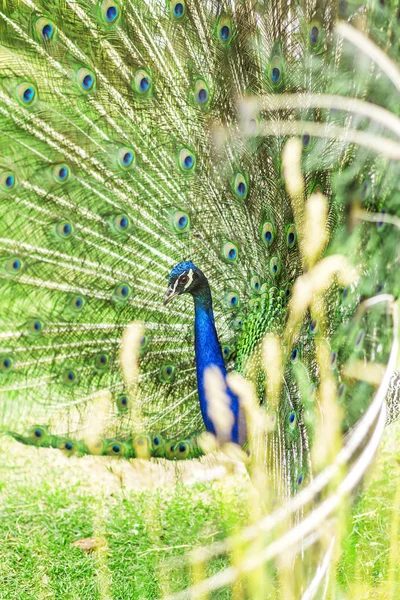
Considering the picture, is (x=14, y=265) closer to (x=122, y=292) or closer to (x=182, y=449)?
(x=122, y=292)

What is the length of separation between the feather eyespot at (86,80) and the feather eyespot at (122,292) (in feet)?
2.08

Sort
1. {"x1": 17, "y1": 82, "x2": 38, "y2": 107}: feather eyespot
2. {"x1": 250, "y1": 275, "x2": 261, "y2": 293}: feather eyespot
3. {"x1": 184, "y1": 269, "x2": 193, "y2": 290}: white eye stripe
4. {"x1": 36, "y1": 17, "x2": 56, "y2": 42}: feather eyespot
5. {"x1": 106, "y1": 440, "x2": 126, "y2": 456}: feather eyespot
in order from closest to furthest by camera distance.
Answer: {"x1": 36, "y1": 17, "x2": 56, "y2": 42}: feather eyespot
{"x1": 17, "y1": 82, "x2": 38, "y2": 107}: feather eyespot
{"x1": 184, "y1": 269, "x2": 193, "y2": 290}: white eye stripe
{"x1": 250, "y1": 275, "x2": 261, "y2": 293}: feather eyespot
{"x1": 106, "y1": 440, "x2": 126, "y2": 456}: feather eyespot

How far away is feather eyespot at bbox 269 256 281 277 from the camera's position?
2.20 m

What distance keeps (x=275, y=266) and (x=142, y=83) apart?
2.26 ft

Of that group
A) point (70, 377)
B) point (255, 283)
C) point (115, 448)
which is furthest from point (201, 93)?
point (115, 448)

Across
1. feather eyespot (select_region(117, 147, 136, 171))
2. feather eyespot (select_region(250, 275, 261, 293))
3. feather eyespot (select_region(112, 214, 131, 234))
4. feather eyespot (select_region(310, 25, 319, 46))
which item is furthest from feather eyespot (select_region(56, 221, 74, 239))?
feather eyespot (select_region(310, 25, 319, 46))

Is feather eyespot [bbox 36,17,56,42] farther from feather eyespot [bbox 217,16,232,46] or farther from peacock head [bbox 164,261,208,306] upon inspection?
peacock head [bbox 164,261,208,306]

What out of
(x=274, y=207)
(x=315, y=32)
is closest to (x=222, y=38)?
(x=315, y=32)

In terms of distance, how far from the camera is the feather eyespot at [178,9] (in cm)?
206

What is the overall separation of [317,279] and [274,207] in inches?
49.5

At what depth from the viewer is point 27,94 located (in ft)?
6.89

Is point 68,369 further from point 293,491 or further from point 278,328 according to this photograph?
point 293,491

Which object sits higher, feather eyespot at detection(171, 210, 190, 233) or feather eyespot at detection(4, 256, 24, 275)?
feather eyespot at detection(171, 210, 190, 233)

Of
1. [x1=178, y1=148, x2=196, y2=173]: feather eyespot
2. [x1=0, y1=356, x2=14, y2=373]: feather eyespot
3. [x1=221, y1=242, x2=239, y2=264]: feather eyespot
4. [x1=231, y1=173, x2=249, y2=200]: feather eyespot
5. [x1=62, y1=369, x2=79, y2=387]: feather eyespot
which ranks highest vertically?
[x1=178, y1=148, x2=196, y2=173]: feather eyespot
